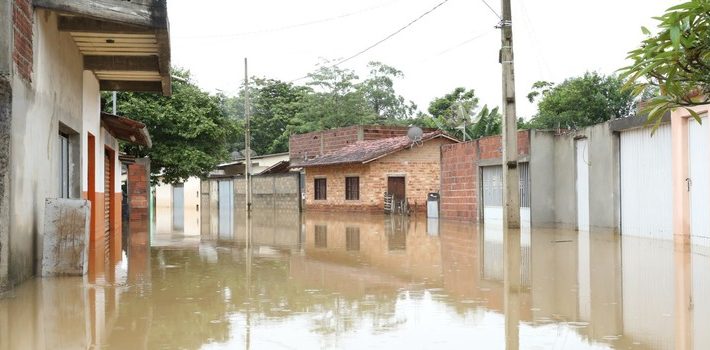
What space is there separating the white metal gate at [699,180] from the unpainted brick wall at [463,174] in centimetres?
898

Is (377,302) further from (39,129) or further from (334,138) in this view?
(334,138)

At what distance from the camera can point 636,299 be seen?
24.9ft

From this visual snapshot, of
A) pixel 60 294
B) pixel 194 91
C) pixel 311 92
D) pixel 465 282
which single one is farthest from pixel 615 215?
pixel 311 92

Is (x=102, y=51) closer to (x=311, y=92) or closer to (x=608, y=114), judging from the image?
(x=608, y=114)

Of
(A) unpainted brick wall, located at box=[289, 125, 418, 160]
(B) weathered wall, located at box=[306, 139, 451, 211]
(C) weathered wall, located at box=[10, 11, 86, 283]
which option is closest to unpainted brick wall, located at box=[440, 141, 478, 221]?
(B) weathered wall, located at box=[306, 139, 451, 211]

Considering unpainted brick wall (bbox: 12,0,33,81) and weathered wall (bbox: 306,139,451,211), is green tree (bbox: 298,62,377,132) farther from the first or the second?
unpainted brick wall (bbox: 12,0,33,81)

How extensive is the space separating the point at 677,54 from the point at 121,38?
994cm

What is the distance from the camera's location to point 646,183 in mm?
15633

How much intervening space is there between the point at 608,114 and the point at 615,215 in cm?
2122

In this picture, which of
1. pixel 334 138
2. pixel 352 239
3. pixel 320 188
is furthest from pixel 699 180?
pixel 334 138

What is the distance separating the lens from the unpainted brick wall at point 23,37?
26.4ft

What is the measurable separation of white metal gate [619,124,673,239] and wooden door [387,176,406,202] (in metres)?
17.8

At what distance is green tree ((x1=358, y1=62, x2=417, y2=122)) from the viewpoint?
59.8 meters

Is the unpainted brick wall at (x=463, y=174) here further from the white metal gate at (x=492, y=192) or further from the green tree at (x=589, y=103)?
the green tree at (x=589, y=103)
